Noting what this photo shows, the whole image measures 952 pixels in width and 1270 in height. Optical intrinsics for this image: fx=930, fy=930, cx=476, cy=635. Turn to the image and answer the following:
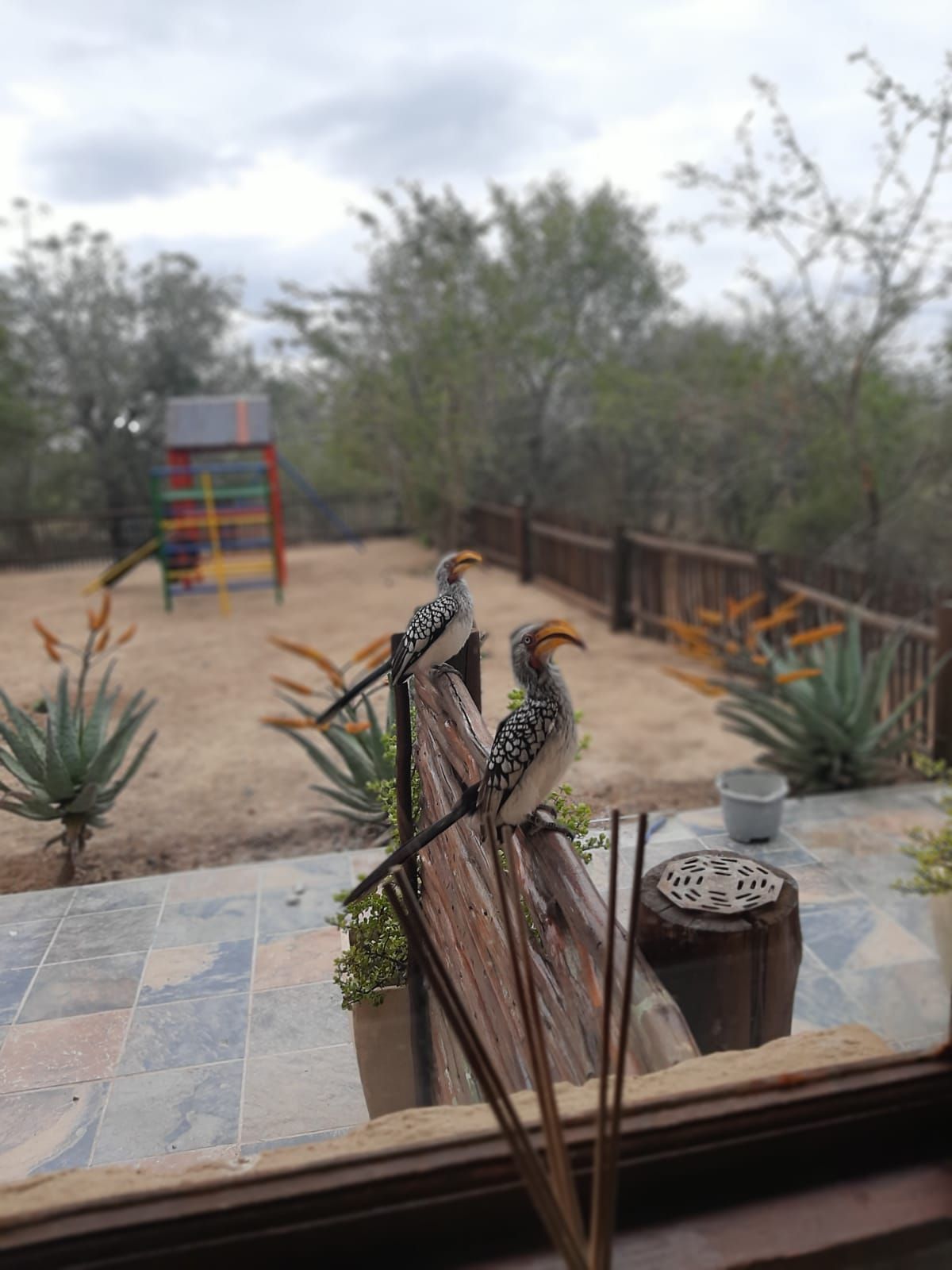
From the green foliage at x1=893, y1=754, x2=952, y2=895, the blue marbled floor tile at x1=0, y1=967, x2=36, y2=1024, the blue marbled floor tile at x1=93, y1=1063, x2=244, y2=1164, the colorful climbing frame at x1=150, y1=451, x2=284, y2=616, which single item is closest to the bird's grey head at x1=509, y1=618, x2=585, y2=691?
the blue marbled floor tile at x1=93, y1=1063, x2=244, y2=1164

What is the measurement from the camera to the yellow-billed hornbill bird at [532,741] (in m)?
0.90

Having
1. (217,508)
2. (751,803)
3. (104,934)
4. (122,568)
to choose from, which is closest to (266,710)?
(751,803)

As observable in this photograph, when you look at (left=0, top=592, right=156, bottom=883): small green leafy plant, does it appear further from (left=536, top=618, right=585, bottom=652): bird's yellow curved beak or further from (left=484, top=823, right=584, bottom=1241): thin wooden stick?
(left=484, top=823, right=584, bottom=1241): thin wooden stick

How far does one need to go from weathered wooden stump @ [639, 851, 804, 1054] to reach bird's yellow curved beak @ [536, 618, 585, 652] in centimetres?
23

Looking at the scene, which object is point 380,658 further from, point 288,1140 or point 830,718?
point 830,718

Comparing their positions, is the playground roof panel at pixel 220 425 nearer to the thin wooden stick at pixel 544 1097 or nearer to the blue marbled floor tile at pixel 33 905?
the blue marbled floor tile at pixel 33 905

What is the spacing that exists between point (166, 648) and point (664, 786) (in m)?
2.75

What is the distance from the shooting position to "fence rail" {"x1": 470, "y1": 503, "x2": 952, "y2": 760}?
3324mm

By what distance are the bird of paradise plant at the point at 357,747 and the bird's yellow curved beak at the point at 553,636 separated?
0.59 meters

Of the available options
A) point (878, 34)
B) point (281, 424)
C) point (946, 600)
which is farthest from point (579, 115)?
point (281, 424)

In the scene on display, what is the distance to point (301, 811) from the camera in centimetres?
295

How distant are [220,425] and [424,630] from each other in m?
6.91

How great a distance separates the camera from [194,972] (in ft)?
4.79

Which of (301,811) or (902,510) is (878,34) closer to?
(301,811)
